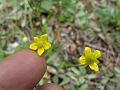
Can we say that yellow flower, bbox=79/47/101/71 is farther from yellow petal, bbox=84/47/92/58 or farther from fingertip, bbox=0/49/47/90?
fingertip, bbox=0/49/47/90

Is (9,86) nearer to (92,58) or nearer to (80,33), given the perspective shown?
(92,58)

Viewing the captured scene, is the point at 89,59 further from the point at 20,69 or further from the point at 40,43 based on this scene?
the point at 20,69

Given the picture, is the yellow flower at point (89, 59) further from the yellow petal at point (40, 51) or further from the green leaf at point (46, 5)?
the green leaf at point (46, 5)

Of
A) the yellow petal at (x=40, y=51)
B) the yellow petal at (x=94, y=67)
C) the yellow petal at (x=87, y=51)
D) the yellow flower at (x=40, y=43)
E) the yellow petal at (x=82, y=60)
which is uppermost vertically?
the yellow flower at (x=40, y=43)

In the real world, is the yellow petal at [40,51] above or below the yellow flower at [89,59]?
above

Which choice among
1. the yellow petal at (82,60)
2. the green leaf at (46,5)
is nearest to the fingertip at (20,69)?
the yellow petal at (82,60)

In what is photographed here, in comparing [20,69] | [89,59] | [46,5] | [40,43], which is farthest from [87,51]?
[46,5]

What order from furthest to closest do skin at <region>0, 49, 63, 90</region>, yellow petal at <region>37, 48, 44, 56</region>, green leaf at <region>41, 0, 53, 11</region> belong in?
green leaf at <region>41, 0, 53, 11</region>, yellow petal at <region>37, 48, 44, 56</region>, skin at <region>0, 49, 63, 90</region>

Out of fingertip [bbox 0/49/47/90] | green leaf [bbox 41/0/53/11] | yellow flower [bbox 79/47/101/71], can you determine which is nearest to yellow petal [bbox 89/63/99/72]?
yellow flower [bbox 79/47/101/71]

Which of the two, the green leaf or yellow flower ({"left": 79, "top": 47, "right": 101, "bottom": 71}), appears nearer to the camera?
yellow flower ({"left": 79, "top": 47, "right": 101, "bottom": 71})
